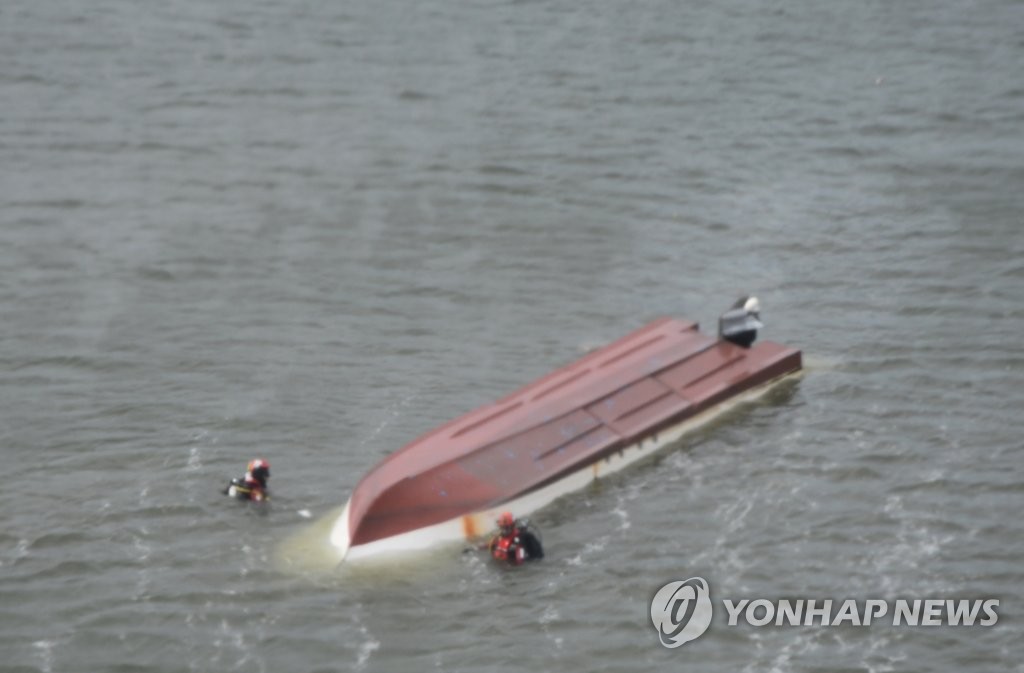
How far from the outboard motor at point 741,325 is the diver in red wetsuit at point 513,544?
13.4 meters

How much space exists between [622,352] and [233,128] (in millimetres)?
28622

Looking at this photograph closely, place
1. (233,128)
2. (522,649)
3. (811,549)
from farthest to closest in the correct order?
(233,128) < (811,549) < (522,649)

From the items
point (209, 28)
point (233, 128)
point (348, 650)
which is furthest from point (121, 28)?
point (348, 650)

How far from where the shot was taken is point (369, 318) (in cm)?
6512

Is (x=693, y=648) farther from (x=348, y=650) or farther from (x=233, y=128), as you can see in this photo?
(x=233, y=128)

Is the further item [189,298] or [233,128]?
[233,128]

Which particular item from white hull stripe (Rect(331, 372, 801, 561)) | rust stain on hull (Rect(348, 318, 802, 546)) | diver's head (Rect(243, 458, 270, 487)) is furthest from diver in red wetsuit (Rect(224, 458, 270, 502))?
rust stain on hull (Rect(348, 318, 802, 546))

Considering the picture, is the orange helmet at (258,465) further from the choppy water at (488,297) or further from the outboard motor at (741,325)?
the outboard motor at (741,325)

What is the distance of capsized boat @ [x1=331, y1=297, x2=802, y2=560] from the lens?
51031 mm

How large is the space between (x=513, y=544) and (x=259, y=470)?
26.1ft

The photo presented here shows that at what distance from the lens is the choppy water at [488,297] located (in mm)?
48562
